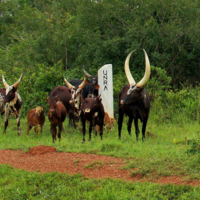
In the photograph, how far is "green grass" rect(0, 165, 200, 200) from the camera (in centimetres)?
518

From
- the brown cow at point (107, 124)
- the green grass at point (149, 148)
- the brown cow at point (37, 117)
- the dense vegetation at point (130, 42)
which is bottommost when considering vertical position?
the green grass at point (149, 148)

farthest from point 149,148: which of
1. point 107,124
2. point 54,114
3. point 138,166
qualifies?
point 107,124

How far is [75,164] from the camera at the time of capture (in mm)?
6715

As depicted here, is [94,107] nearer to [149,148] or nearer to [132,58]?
[149,148]

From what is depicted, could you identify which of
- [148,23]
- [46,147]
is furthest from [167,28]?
[46,147]

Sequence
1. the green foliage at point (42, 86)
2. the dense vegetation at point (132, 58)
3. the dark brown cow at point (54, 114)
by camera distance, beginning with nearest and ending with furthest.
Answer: the dark brown cow at point (54, 114), the dense vegetation at point (132, 58), the green foliage at point (42, 86)

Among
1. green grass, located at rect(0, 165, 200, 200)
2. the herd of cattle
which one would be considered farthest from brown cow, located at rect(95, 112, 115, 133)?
green grass, located at rect(0, 165, 200, 200)

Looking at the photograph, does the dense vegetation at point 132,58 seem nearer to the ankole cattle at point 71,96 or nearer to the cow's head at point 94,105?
the ankole cattle at point 71,96

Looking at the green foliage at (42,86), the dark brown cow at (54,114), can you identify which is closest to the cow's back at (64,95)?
the green foliage at (42,86)

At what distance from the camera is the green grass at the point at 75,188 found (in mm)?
5176

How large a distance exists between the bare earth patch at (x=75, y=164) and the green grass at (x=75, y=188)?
0.23 meters

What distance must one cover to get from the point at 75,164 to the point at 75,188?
1019 mm

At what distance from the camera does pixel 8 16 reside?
98.6ft

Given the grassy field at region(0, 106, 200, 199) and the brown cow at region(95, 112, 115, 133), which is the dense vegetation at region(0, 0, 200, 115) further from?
the grassy field at region(0, 106, 200, 199)
